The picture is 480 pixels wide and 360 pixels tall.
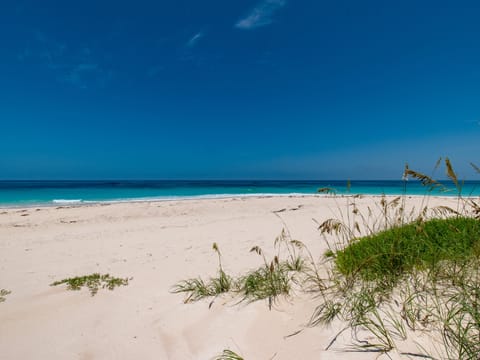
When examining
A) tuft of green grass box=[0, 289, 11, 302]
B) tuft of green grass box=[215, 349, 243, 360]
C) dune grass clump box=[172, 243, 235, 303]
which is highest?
tuft of green grass box=[215, 349, 243, 360]

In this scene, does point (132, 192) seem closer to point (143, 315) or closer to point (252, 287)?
point (143, 315)

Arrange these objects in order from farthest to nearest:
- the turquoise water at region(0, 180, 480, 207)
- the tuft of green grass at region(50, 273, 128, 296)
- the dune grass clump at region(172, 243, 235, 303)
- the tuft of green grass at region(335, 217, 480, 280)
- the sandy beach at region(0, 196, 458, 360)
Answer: the turquoise water at region(0, 180, 480, 207) → the tuft of green grass at region(50, 273, 128, 296) → the dune grass clump at region(172, 243, 235, 303) → the tuft of green grass at region(335, 217, 480, 280) → the sandy beach at region(0, 196, 458, 360)

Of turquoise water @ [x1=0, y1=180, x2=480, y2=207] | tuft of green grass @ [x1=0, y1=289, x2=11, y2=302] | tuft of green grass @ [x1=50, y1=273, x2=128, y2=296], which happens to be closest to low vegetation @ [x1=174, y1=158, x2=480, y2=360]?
turquoise water @ [x1=0, y1=180, x2=480, y2=207]

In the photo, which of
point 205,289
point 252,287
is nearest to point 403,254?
point 252,287

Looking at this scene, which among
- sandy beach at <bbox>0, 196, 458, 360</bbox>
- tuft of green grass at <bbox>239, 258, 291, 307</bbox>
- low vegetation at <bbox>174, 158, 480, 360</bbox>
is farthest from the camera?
tuft of green grass at <bbox>239, 258, 291, 307</bbox>

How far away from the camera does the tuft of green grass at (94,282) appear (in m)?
3.37

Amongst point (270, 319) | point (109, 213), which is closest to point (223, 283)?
point (270, 319)

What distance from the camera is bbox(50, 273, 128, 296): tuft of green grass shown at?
3.37 metres

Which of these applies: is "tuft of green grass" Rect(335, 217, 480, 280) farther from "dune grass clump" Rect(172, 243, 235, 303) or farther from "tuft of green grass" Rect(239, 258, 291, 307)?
"dune grass clump" Rect(172, 243, 235, 303)

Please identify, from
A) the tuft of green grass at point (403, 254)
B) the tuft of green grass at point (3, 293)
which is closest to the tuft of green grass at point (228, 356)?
the tuft of green grass at point (403, 254)

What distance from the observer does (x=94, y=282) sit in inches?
139

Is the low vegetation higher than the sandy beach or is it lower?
higher

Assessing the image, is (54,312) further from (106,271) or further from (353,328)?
(353,328)

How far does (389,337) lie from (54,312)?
11.0 feet
